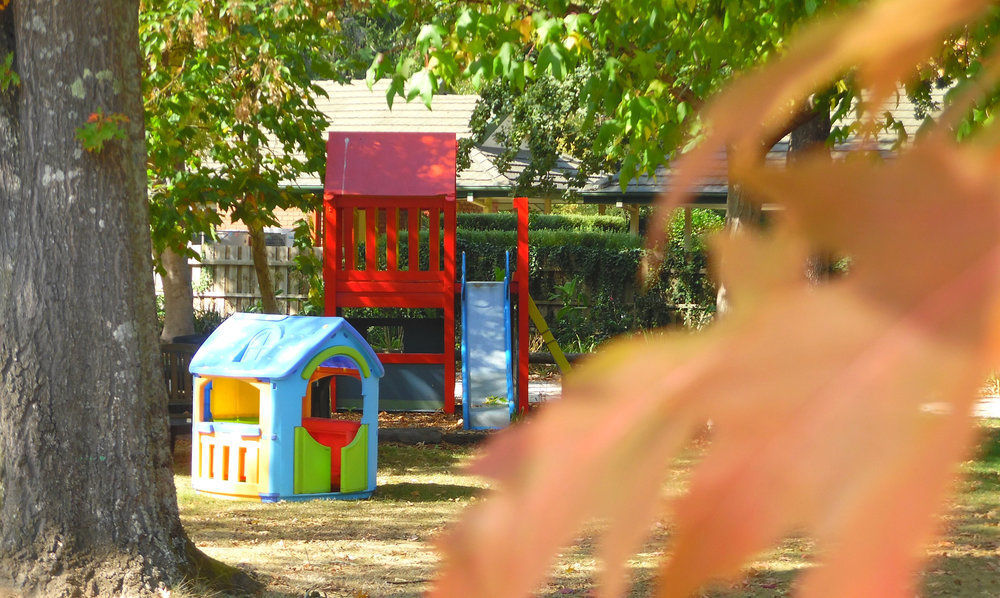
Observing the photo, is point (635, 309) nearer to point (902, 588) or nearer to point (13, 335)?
point (13, 335)

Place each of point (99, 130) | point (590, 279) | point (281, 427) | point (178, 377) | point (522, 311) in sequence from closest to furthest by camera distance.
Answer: point (99, 130) → point (281, 427) → point (178, 377) → point (522, 311) → point (590, 279)

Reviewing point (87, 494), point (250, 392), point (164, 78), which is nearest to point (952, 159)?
point (87, 494)

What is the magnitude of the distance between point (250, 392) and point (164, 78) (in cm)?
326

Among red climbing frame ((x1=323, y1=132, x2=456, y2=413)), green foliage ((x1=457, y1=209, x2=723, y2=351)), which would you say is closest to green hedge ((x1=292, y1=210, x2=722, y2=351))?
green foliage ((x1=457, y1=209, x2=723, y2=351))

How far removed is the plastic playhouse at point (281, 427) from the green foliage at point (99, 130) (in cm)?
258

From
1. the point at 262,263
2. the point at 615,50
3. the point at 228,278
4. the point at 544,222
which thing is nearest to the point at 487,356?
the point at 262,263

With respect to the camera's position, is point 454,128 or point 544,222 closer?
point 544,222

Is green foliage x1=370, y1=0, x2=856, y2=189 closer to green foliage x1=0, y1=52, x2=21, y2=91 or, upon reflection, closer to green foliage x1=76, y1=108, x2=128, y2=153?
green foliage x1=76, y1=108, x2=128, y2=153

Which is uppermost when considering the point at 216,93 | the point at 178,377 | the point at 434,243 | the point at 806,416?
the point at 216,93

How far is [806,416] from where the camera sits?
0.43 ft

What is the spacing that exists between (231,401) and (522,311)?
330 cm

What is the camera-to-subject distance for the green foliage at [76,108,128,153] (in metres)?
4.14

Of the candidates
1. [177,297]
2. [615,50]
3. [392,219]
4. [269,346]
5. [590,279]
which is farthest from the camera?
[590,279]

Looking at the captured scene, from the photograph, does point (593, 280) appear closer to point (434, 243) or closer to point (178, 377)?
point (434, 243)
